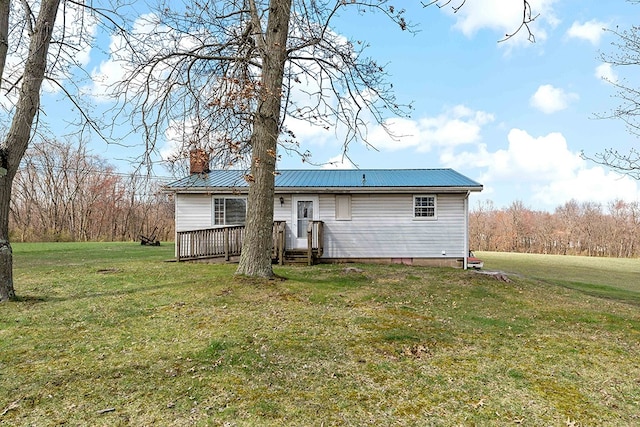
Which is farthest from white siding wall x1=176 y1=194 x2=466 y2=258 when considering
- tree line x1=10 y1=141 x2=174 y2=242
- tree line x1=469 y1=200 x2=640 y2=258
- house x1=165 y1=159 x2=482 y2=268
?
tree line x1=469 y1=200 x2=640 y2=258

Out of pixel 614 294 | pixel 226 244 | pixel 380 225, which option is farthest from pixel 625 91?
pixel 226 244

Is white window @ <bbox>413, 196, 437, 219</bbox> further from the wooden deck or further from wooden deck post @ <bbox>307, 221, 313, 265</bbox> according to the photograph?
wooden deck post @ <bbox>307, 221, 313, 265</bbox>

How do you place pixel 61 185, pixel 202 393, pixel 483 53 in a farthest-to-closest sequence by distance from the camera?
pixel 61 185 < pixel 483 53 < pixel 202 393

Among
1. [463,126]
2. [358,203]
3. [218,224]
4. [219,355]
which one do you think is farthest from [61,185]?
[219,355]

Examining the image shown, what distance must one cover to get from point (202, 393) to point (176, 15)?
833 cm

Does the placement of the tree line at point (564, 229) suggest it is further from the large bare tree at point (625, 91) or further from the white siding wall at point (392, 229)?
the large bare tree at point (625, 91)

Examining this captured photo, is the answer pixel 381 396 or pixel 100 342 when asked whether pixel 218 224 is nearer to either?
pixel 100 342

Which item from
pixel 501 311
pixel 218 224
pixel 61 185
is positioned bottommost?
pixel 501 311

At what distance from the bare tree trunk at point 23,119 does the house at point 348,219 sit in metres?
6.50

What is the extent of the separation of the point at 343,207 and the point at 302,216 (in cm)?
152

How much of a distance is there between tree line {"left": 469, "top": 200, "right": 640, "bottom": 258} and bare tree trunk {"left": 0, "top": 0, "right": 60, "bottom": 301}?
38.7 meters

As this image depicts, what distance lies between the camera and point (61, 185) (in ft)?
114

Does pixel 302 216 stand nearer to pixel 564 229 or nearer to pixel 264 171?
pixel 264 171

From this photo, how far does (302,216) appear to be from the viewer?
1347 cm
